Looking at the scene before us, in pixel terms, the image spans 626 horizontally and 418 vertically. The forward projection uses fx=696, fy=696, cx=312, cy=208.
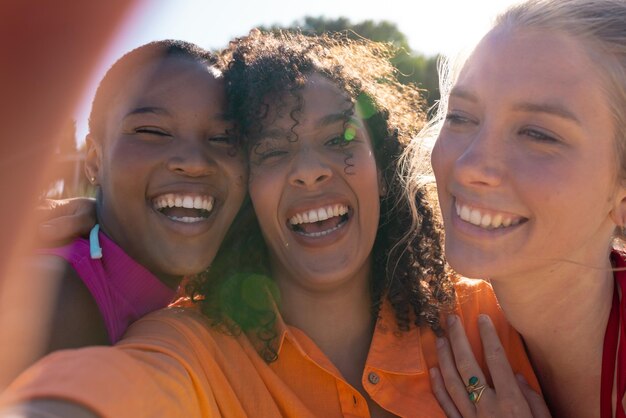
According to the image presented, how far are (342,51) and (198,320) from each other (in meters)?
1.35

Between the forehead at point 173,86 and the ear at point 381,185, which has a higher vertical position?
the forehead at point 173,86

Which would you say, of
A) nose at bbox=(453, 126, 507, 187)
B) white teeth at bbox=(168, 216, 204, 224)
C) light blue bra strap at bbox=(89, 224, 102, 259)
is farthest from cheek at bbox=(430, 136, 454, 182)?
light blue bra strap at bbox=(89, 224, 102, 259)

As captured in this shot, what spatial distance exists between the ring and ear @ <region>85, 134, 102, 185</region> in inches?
67.0

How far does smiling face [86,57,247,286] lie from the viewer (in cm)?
264

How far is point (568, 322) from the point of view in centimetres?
250

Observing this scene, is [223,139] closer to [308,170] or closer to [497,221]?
[308,170]

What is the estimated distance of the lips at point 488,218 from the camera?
7.42ft

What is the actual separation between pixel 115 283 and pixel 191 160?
0.53m

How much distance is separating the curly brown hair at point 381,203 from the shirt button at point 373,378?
0.83 ft

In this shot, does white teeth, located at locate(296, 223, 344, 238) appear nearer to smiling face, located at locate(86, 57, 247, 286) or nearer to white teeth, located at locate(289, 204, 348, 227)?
white teeth, located at locate(289, 204, 348, 227)

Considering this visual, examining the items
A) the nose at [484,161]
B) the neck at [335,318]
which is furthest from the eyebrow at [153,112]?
the nose at [484,161]

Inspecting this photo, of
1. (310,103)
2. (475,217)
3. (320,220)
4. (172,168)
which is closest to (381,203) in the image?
(320,220)

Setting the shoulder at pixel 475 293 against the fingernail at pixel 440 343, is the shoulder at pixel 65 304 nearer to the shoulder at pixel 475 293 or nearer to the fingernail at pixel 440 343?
the fingernail at pixel 440 343

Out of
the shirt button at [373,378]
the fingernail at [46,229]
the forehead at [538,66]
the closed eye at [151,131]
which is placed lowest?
the shirt button at [373,378]
